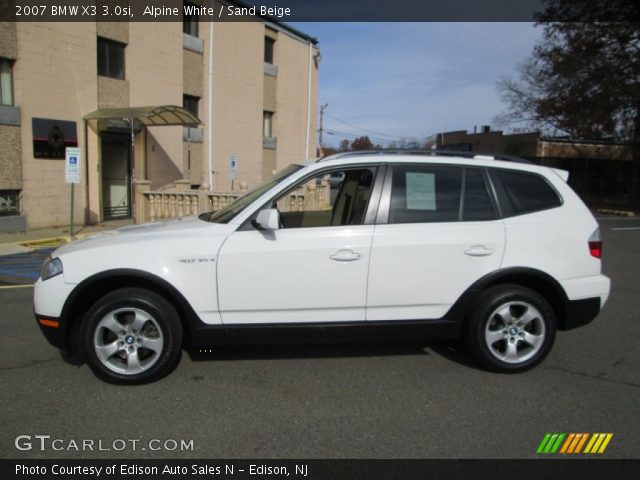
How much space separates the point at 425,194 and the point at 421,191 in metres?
0.04

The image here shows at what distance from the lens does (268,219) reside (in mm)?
3830

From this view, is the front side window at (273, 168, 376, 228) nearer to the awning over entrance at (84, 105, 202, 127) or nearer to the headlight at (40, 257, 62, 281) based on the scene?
the headlight at (40, 257, 62, 281)

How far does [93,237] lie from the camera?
14.0 ft

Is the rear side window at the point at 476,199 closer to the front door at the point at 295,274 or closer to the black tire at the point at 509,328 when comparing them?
the black tire at the point at 509,328

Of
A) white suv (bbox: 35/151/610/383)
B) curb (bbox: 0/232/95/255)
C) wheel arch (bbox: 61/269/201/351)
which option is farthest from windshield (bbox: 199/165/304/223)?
curb (bbox: 0/232/95/255)

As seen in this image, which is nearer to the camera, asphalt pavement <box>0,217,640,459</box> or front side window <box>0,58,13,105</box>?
asphalt pavement <box>0,217,640,459</box>

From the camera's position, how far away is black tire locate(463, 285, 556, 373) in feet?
13.7

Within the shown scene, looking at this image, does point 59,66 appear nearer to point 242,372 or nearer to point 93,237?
point 93,237

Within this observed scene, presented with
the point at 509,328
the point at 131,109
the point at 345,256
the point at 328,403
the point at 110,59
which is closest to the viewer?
the point at 328,403

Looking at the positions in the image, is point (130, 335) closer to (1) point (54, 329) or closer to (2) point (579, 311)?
(1) point (54, 329)

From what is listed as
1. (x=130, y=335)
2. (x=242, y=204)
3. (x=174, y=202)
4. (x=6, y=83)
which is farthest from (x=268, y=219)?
(x=6, y=83)

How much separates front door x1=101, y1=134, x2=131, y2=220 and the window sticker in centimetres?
1290

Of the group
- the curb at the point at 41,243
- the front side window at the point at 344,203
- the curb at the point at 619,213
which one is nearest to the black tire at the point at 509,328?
the front side window at the point at 344,203

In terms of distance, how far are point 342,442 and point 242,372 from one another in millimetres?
1298
